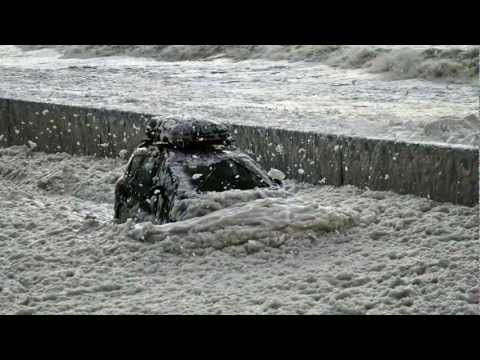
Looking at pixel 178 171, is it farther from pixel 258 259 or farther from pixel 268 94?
pixel 268 94

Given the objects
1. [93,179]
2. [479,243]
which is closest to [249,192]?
[479,243]

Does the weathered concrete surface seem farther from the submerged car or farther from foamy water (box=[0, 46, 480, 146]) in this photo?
the submerged car

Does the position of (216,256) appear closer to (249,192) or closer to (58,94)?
(249,192)

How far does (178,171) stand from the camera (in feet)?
10.4

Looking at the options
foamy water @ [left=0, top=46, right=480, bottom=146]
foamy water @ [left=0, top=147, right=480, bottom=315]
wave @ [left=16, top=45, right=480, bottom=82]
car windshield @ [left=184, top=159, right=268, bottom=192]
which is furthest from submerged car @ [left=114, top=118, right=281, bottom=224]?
wave @ [left=16, top=45, right=480, bottom=82]

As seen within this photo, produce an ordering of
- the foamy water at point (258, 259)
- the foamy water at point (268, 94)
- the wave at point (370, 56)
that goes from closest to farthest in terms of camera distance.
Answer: the foamy water at point (258, 259)
the foamy water at point (268, 94)
the wave at point (370, 56)

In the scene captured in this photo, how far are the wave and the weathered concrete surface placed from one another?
11.8ft

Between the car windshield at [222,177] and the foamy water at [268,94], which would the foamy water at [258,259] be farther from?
the foamy water at [268,94]

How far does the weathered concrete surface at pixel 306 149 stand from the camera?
3199 mm

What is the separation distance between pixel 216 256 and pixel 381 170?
3.19 ft

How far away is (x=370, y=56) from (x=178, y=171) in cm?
553

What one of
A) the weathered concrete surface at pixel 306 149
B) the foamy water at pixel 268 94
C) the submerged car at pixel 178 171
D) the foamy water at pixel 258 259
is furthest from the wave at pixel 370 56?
the submerged car at pixel 178 171

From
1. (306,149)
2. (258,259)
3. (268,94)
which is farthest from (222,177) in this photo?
(268,94)

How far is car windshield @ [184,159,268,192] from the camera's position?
3145mm
